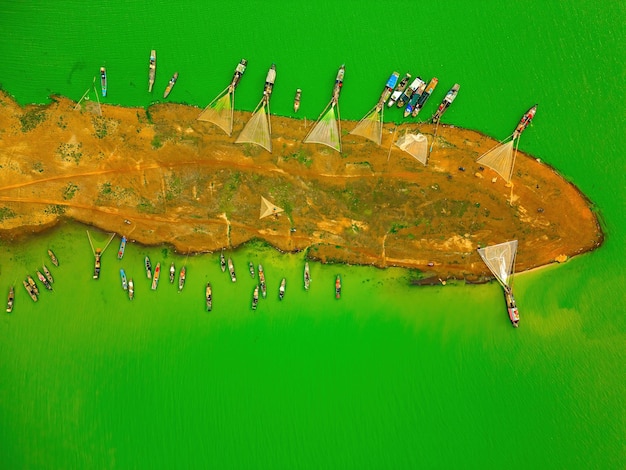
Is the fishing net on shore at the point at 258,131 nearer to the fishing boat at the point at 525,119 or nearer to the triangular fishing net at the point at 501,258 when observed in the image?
the triangular fishing net at the point at 501,258

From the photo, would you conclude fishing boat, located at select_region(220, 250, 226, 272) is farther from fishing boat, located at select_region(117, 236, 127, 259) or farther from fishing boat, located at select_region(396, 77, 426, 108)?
fishing boat, located at select_region(396, 77, 426, 108)

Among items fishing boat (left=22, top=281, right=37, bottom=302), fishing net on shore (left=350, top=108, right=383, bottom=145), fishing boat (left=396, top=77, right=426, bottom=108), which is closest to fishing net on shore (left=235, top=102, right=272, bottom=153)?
fishing net on shore (left=350, top=108, right=383, bottom=145)

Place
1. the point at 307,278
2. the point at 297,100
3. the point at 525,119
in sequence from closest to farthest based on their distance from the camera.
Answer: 1. the point at 525,119
2. the point at 297,100
3. the point at 307,278

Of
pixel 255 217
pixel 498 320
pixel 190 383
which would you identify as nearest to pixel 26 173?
pixel 255 217

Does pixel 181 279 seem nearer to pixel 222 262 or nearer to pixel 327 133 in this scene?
pixel 222 262

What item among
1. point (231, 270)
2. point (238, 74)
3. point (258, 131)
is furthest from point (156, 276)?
point (238, 74)
